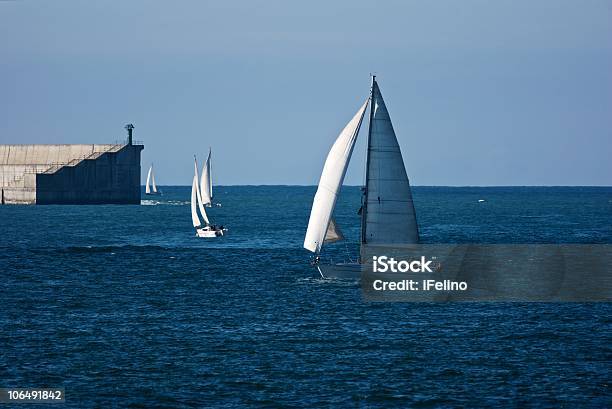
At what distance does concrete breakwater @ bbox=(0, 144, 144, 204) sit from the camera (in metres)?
187

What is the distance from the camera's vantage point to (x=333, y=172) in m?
58.8

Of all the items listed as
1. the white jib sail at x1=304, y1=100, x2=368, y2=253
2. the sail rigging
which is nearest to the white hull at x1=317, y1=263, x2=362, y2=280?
the sail rigging

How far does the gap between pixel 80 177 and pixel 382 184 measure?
5342 inches

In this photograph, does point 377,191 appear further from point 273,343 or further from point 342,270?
point 273,343

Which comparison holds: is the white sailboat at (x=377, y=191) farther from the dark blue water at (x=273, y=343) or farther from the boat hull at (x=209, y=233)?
the boat hull at (x=209, y=233)

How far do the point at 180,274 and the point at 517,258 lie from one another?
29219 mm

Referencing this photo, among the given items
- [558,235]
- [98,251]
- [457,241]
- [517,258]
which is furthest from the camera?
[558,235]

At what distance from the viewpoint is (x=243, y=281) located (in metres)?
67.8

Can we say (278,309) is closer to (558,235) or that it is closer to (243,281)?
(243,281)

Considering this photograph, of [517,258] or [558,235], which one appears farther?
[558,235]

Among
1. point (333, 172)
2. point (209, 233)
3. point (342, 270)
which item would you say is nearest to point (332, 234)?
point (342, 270)

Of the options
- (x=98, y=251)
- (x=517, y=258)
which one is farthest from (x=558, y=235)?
(x=98, y=251)

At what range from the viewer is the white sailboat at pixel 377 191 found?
59000 millimetres

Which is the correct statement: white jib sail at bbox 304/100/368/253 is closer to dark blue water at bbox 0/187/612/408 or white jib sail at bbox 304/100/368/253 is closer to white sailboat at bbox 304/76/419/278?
white sailboat at bbox 304/76/419/278
